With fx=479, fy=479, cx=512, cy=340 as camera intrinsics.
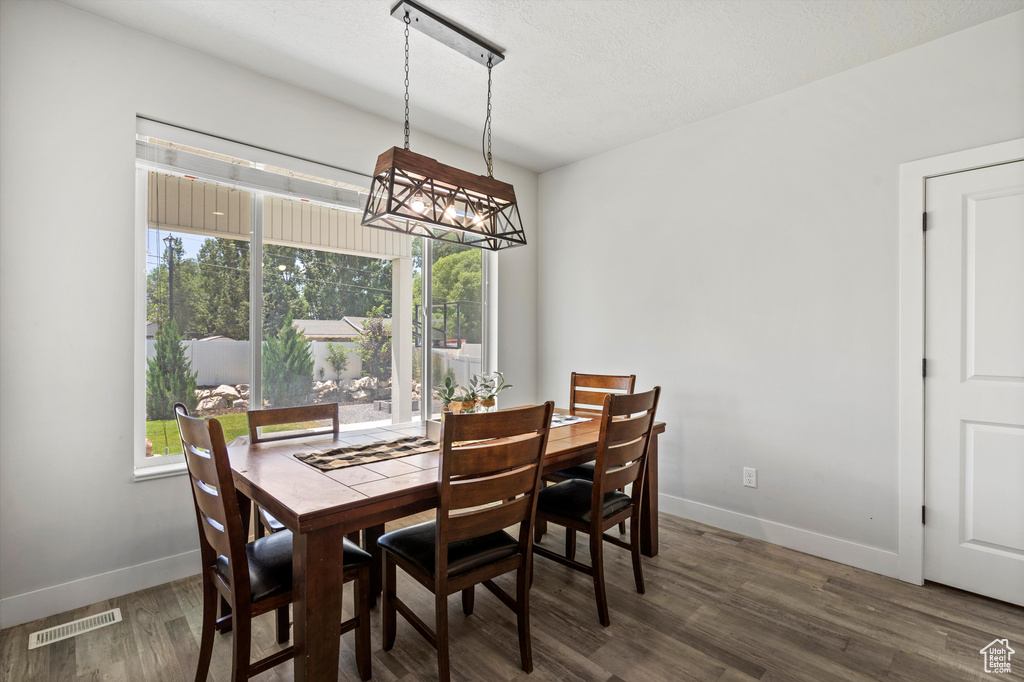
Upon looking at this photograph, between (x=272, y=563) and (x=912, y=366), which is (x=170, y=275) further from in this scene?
(x=912, y=366)

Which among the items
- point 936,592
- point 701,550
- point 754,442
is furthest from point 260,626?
point 936,592

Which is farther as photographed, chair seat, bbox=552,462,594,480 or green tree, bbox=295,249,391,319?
green tree, bbox=295,249,391,319

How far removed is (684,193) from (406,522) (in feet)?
9.79

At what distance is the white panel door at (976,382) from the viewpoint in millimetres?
2217

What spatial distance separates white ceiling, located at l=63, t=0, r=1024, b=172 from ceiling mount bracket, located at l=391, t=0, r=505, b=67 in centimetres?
4

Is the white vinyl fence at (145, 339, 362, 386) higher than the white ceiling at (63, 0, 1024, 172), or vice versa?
the white ceiling at (63, 0, 1024, 172)

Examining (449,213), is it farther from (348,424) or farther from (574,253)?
(574,253)

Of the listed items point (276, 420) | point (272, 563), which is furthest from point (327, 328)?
point (272, 563)

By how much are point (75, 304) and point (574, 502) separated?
2.48 metres

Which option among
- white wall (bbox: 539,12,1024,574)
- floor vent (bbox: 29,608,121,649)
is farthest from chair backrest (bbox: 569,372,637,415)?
floor vent (bbox: 29,608,121,649)

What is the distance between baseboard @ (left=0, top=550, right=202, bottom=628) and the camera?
2.05 meters

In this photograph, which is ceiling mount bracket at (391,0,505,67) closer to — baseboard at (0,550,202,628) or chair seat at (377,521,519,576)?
chair seat at (377,521,519,576)

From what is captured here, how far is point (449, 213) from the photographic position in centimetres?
224

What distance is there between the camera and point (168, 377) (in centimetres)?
255
